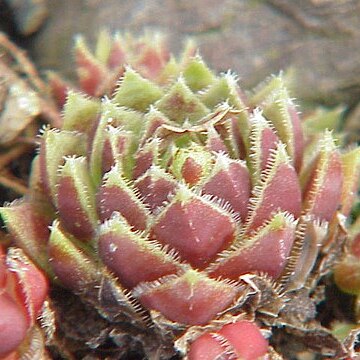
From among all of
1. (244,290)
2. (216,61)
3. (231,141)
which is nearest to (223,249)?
(244,290)

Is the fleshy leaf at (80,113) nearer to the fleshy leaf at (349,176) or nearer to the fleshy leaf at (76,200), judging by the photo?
the fleshy leaf at (76,200)

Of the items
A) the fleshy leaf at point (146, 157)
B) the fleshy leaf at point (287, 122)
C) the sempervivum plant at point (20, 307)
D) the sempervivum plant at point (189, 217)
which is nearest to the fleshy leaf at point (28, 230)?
the sempervivum plant at point (189, 217)

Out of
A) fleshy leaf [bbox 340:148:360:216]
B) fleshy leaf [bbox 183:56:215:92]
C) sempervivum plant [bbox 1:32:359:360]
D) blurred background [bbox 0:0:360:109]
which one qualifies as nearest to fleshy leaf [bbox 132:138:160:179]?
sempervivum plant [bbox 1:32:359:360]

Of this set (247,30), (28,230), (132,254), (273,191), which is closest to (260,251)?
(273,191)

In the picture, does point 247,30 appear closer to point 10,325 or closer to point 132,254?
point 132,254

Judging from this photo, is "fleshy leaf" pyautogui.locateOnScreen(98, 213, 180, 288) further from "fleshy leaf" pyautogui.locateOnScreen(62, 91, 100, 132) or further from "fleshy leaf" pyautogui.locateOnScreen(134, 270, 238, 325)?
"fleshy leaf" pyautogui.locateOnScreen(62, 91, 100, 132)

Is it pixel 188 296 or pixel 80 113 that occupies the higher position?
pixel 80 113
